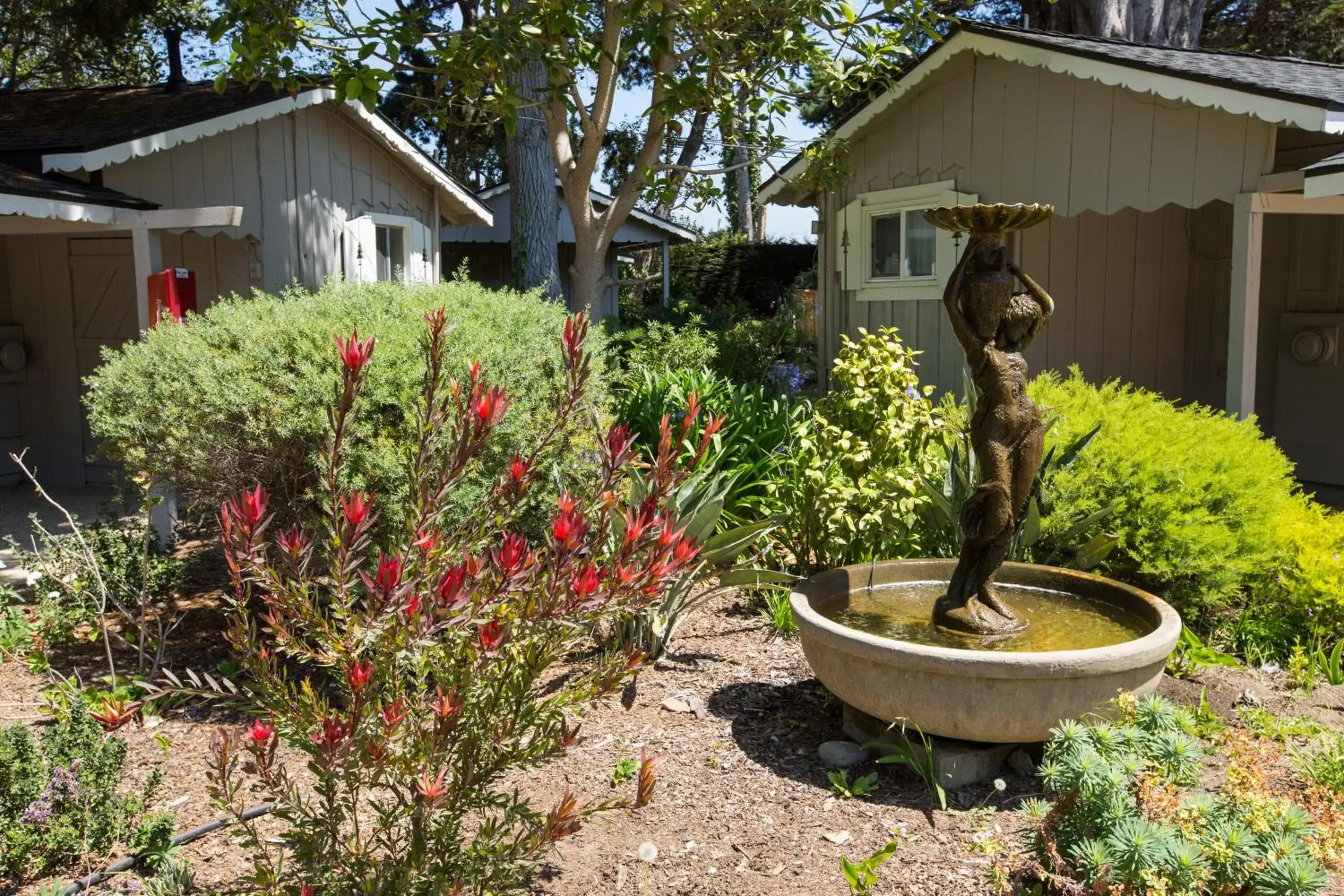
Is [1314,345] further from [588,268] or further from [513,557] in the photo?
[513,557]

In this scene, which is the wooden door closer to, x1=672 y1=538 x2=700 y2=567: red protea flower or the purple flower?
the purple flower

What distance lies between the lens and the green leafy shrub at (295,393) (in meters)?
4.37

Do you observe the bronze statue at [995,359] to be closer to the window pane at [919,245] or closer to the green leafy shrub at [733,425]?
the green leafy shrub at [733,425]

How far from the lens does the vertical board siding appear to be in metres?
6.55

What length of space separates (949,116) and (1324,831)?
633cm

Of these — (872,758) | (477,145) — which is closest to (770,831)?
(872,758)

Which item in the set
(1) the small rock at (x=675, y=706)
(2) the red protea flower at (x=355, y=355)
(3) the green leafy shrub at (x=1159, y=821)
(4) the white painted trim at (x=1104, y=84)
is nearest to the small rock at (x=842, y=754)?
(1) the small rock at (x=675, y=706)

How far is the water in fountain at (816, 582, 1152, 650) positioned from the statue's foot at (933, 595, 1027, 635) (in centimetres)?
2

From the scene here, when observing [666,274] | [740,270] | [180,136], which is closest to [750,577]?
[180,136]

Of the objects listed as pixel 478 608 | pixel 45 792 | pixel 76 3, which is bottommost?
pixel 45 792

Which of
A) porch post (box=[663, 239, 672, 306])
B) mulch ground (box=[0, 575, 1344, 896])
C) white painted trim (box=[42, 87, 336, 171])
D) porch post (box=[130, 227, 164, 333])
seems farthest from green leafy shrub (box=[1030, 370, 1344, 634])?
porch post (box=[663, 239, 672, 306])

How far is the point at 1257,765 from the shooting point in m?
2.89

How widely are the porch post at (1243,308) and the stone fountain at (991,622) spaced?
270 cm

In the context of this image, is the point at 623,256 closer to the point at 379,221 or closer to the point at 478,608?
the point at 379,221
